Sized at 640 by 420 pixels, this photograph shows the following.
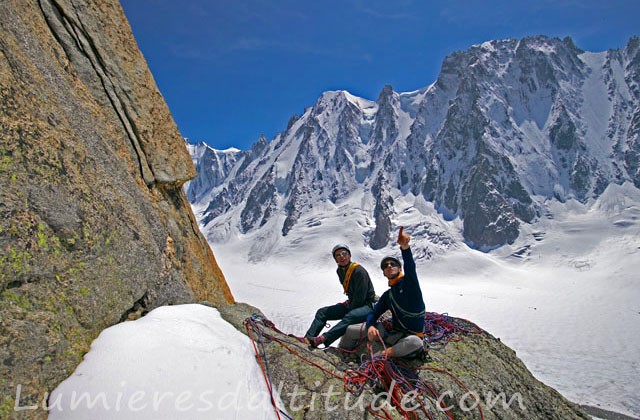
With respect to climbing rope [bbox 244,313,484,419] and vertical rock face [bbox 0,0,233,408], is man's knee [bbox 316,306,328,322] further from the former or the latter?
vertical rock face [bbox 0,0,233,408]

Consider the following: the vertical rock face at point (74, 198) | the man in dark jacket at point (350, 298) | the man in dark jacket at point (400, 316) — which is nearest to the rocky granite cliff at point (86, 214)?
the vertical rock face at point (74, 198)

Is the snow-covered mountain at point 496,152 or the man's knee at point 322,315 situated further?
the snow-covered mountain at point 496,152

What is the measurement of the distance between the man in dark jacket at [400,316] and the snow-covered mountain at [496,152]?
139 meters

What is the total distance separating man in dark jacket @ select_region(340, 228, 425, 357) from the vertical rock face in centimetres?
358

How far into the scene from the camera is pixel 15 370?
3.60 m

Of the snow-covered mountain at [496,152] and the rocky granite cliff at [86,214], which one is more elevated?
the snow-covered mountain at [496,152]

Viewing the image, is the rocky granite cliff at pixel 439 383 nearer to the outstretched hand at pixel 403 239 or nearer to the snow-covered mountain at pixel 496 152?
the outstretched hand at pixel 403 239

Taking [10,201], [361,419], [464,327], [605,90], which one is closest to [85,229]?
[10,201]

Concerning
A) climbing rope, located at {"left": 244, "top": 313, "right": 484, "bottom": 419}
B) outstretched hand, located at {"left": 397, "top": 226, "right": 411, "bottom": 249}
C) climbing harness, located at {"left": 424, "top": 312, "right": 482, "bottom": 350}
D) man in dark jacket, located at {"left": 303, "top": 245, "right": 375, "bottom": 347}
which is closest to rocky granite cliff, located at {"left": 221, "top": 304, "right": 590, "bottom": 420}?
climbing rope, located at {"left": 244, "top": 313, "right": 484, "bottom": 419}

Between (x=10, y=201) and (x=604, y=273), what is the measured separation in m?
125

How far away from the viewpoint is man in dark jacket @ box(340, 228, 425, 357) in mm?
6445

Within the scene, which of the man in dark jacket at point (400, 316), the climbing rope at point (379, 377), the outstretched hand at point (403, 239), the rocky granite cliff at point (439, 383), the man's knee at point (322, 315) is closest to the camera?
the rocky granite cliff at point (439, 383)

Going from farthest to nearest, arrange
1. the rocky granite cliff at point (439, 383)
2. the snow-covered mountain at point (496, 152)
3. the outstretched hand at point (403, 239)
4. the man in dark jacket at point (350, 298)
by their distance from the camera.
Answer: the snow-covered mountain at point (496, 152) → the man in dark jacket at point (350, 298) → the outstretched hand at point (403, 239) → the rocky granite cliff at point (439, 383)

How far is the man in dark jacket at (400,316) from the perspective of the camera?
254 inches
